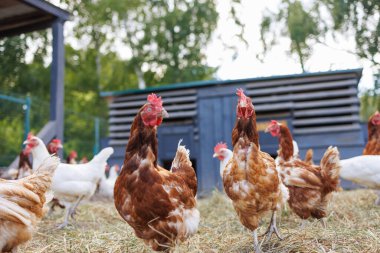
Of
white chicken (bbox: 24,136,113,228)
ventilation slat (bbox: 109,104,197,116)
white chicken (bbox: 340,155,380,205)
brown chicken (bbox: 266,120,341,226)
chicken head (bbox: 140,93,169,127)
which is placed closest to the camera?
chicken head (bbox: 140,93,169,127)

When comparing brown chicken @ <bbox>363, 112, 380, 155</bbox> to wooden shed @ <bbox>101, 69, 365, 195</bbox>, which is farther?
wooden shed @ <bbox>101, 69, 365, 195</bbox>

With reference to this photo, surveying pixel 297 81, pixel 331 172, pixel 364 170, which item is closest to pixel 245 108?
pixel 331 172

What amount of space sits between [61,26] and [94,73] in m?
14.7

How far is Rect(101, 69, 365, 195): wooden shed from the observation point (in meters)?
8.98

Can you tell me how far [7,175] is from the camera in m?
6.26

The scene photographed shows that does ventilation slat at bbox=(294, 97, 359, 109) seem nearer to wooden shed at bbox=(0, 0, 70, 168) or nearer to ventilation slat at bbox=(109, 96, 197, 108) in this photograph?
ventilation slat at bbox=(109, 96, 197, 108)

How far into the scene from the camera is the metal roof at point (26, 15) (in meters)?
6.00

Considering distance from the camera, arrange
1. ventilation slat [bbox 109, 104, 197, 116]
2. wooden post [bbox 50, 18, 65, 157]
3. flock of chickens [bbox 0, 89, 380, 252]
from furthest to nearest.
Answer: ventilation slat [bbox 109, 104, 197, 116], wooden post [bbox 50, 18, 65, 157], flock of chickens [bbox 0, 89, 380, 252]

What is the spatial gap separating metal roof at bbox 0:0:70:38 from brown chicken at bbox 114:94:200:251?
398 cm

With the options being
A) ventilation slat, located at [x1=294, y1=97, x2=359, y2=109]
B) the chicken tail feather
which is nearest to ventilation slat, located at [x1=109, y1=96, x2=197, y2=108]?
ventilation slat, located at [x1=294, y1=97, x2=359, y2=109]

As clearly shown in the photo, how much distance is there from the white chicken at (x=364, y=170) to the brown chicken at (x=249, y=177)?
2.05 metres

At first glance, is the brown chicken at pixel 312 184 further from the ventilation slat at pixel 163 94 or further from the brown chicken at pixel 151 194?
the ventilation slat at pixel 163 94

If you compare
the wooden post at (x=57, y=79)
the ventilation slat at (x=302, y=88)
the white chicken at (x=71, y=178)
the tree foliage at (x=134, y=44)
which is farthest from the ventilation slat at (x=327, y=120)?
the tree foliage at (x=134, y=44)

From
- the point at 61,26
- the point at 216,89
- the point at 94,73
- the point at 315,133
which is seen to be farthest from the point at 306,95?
the point at 94,73
